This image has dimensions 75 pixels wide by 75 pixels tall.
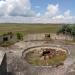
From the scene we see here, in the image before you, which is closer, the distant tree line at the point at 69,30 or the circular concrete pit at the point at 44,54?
the circular concrete pit at the point at 44,54

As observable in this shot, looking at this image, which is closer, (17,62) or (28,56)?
(17,62)

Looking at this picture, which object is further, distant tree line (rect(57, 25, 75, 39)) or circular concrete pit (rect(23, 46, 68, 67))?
distant tree line (rect(57, 25, 75, 39))

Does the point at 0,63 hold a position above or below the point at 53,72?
above

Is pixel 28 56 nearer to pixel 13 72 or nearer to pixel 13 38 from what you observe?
pixel 13 72

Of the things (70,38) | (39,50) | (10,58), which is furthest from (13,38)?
(10,58)

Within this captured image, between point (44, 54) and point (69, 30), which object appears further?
point (69, 30)

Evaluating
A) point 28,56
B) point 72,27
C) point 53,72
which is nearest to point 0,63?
point 53,72

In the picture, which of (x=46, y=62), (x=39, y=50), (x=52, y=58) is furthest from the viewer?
(x=39, y=50)

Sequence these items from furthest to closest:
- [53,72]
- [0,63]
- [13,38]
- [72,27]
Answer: [72,27] → [13,38] → [53,72] → [0,63]

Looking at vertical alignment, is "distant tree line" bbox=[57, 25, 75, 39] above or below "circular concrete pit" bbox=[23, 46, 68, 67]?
above

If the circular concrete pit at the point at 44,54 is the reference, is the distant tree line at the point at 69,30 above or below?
above

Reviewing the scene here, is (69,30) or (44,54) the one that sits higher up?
(69,30)

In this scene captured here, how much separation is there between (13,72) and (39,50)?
37.2 ft

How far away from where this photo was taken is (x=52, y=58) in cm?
2536
